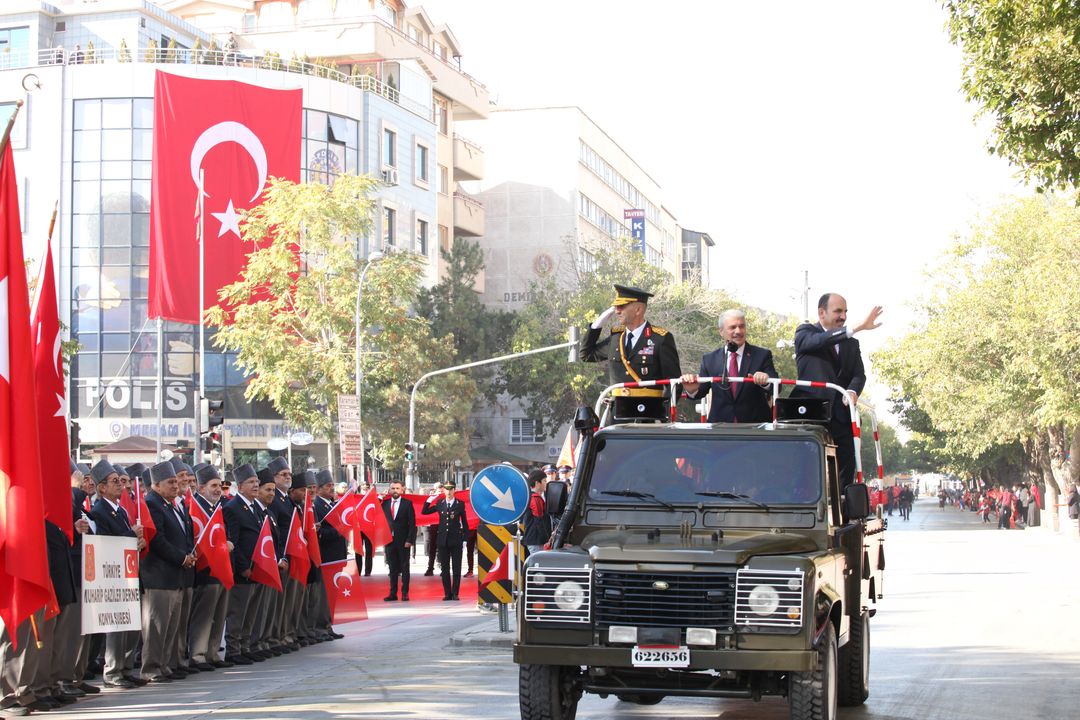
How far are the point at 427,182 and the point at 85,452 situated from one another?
20.8 metres

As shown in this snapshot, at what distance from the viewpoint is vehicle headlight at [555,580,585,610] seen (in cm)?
873

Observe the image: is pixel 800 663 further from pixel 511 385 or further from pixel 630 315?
pixel 511 385

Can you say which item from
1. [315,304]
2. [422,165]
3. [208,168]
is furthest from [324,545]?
[422,165]

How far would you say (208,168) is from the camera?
57406 millimetres

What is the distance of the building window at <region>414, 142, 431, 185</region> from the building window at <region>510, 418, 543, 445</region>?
1873 cm

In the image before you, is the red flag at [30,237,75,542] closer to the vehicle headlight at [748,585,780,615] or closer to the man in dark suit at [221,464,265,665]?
the man in dark suit at [221,464,265,665]

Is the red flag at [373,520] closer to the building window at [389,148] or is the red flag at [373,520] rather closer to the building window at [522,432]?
the building window at [389,148]

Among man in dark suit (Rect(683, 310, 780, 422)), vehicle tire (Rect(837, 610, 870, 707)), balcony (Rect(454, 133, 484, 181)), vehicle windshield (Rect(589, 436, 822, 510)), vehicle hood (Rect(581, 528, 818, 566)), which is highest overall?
balcony (Rect(454, 133, 484, 181))

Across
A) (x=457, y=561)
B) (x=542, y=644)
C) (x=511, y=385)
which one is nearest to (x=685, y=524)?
(x=542, y=644)

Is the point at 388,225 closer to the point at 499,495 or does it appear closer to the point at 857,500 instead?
the point at 499,495

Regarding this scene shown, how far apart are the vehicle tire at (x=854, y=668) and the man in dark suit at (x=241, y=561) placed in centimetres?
675

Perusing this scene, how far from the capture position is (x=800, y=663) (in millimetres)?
8422

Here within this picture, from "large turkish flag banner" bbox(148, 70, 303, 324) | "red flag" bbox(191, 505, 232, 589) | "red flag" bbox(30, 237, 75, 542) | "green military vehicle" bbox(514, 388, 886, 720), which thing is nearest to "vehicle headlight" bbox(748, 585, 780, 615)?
Result: "green military vehicle" bbox(514, 388, 886, 720)

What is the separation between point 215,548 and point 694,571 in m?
7.31
